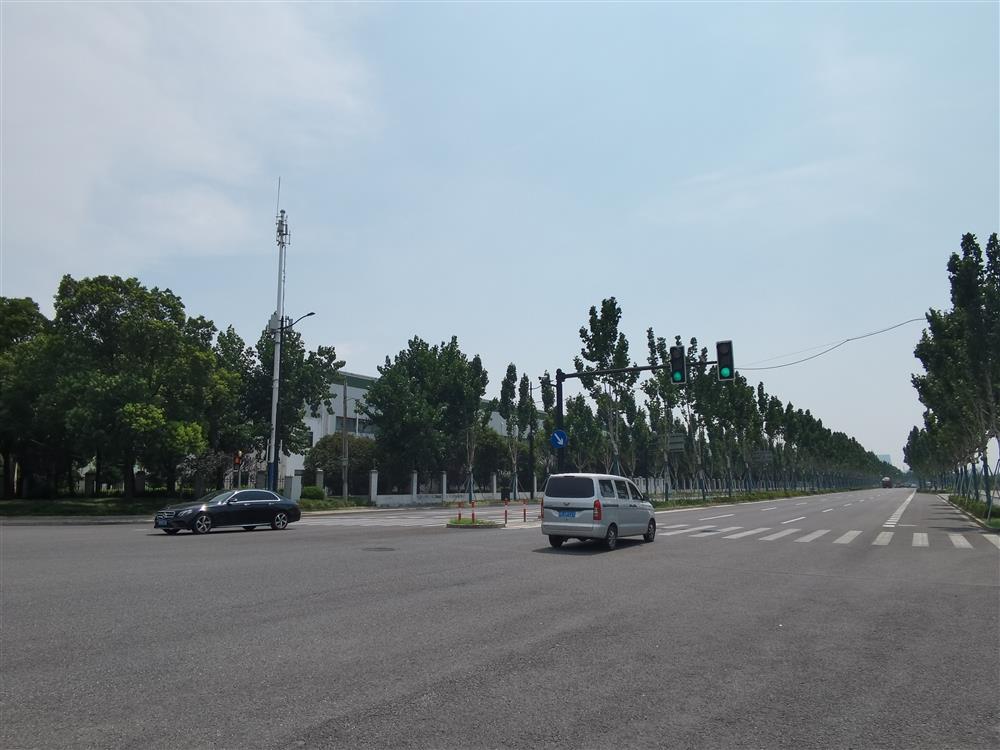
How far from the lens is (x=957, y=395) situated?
119 feet

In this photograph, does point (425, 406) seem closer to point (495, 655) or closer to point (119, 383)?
point (119, 383)

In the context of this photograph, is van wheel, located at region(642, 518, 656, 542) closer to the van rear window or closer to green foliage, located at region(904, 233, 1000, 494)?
the van rear window

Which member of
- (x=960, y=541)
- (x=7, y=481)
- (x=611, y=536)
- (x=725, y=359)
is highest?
(x=725, y=359)

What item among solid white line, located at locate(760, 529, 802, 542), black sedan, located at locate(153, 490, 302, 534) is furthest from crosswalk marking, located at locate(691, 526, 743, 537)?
black sedan, located at locate(153, 490, 302, 534)

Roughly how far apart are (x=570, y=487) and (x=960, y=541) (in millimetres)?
12215

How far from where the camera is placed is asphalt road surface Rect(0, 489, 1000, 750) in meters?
4.82

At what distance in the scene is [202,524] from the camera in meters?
22.8

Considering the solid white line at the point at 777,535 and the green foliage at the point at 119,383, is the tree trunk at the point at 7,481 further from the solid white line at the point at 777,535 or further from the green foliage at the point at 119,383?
the solid white line at the point at 777,535

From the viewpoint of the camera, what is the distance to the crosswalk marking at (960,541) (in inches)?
732

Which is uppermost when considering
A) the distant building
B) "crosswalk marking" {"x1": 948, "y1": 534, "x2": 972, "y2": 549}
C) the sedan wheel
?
the distant building

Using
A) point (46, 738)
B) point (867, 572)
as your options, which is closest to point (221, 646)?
point (46, 738)

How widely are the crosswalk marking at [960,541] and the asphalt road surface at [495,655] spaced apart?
22.0 ft

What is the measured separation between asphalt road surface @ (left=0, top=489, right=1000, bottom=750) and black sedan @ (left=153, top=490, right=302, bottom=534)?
8.28 metres

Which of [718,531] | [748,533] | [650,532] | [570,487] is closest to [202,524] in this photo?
[570,487]
